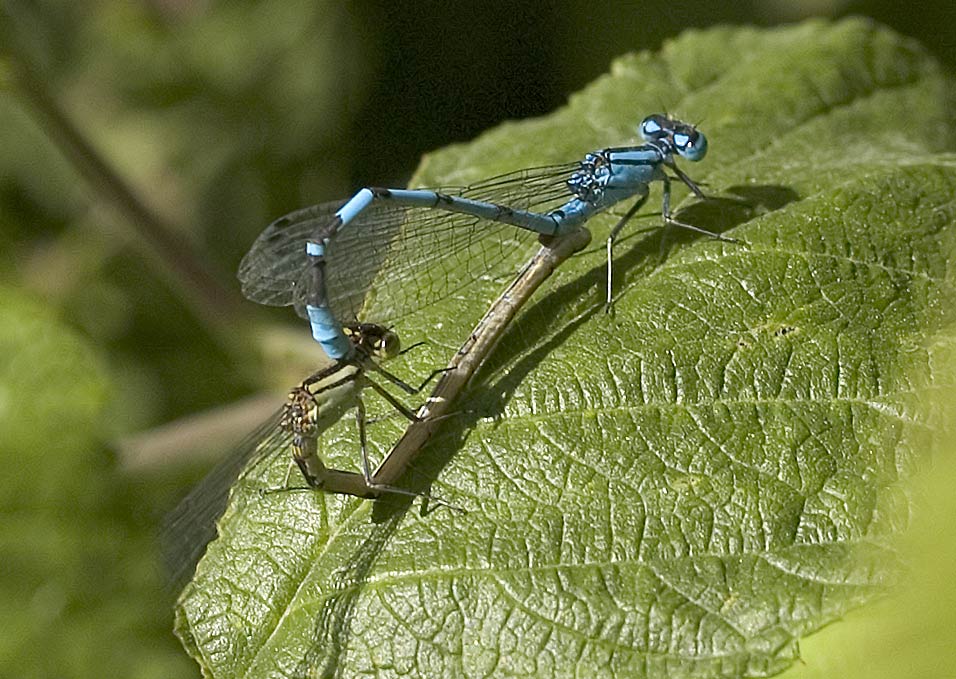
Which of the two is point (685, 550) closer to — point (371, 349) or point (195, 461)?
point (371, 349)

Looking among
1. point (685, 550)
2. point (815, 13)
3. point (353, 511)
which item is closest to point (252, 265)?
point (353, 511)

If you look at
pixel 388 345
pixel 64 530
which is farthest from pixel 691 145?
pixel 64 530

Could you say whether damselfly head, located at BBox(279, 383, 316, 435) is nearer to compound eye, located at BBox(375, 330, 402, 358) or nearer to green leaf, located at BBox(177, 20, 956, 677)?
green leaf, located at BBox(177, 20, 956, 677)

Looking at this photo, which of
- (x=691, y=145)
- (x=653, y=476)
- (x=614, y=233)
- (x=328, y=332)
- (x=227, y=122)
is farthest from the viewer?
(x=227, y=122)

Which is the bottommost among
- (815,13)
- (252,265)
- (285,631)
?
(285,631)

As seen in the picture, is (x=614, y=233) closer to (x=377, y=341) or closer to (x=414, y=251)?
(x=414, y=251)

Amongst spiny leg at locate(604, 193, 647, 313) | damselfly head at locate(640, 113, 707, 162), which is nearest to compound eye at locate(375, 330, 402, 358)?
spiny leg at locate(604, 193, 647, 313)
